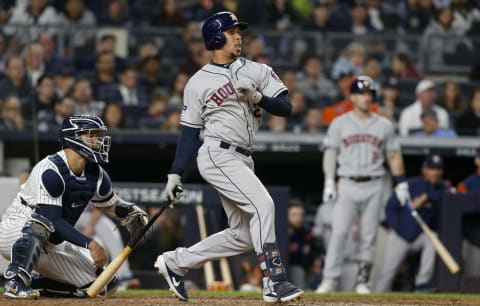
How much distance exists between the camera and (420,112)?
11484mm

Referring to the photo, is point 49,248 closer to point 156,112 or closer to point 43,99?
point 43,99

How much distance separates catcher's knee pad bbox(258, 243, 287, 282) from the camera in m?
6.17

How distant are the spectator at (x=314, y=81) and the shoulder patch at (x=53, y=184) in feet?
19.1

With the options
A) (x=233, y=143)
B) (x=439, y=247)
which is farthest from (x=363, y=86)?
(x=233, y=143)

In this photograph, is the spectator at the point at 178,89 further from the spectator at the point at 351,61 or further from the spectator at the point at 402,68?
the spectator at the point at 402,68

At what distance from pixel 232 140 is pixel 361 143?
3276mm

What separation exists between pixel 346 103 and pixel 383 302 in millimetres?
4433

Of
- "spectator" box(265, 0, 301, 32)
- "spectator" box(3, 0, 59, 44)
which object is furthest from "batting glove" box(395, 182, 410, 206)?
"spectator" box(3, 0, 59, 44)

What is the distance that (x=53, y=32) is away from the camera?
12094mm

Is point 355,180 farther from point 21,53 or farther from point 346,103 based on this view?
point 21,53

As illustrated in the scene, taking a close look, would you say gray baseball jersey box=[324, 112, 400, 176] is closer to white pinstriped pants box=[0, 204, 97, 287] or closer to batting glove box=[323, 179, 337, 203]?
batting glove box=[323, 179, 337, 203]

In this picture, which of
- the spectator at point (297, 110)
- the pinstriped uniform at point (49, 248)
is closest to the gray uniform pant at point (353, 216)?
the spectator at point (297, 110)

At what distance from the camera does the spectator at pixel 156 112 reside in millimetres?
11180

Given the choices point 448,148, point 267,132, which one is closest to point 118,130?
point 267,132
